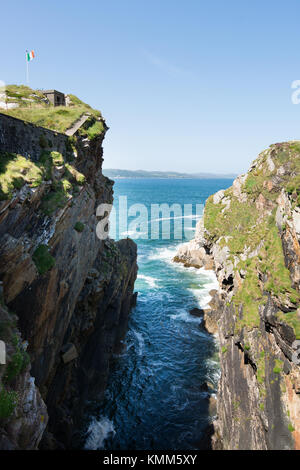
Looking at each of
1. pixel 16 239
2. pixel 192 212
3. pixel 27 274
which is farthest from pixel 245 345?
pixel 192 212

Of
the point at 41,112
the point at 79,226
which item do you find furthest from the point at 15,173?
the point at 41,112

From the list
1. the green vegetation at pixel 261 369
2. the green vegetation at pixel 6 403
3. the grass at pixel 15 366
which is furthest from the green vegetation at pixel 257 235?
the green vegetation at pixel 6 403

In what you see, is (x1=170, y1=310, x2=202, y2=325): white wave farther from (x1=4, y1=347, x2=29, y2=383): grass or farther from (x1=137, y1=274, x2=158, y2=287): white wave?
(x1=4, y1=347, x2=29, y2=383): grass

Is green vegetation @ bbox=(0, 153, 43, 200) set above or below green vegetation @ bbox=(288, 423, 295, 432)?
above

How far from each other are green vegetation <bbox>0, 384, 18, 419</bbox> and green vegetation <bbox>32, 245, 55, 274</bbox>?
21.0 feet

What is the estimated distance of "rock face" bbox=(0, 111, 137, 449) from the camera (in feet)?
41.3

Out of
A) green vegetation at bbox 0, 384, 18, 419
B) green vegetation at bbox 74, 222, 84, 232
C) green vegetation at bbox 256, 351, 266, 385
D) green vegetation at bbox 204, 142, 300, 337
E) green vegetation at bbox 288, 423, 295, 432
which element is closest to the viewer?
green vegetation at bbox 0, 384, 18, 419

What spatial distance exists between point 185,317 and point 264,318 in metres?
21.2

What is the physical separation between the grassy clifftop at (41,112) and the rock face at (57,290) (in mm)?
1697

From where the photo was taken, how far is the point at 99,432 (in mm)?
20703

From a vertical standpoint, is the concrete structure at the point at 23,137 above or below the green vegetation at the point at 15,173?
above

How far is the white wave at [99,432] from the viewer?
64.5 ft

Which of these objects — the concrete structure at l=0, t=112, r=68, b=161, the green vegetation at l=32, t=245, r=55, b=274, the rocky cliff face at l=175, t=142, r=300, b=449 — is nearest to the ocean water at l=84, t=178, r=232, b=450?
the rocky cliff face at l=175, t=142, r=300, b=449

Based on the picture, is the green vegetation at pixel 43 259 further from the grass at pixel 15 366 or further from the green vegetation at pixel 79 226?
the grass at pixel 15 366
